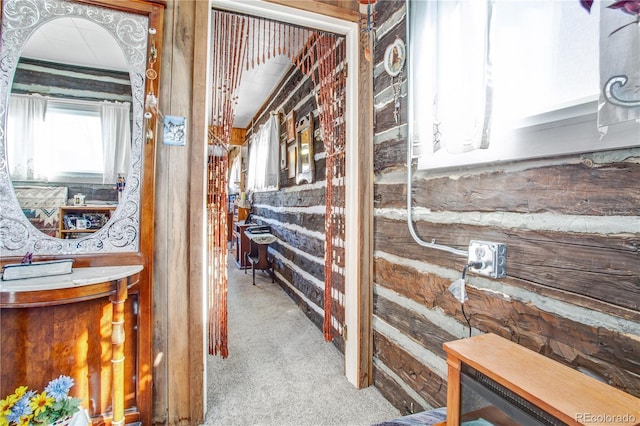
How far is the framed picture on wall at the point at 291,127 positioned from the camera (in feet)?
12.9

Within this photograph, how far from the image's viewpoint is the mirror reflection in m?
1.53

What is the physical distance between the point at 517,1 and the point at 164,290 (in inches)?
83.2

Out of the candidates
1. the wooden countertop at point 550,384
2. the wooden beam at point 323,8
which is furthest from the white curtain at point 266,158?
the wooden countertop at point 550,384

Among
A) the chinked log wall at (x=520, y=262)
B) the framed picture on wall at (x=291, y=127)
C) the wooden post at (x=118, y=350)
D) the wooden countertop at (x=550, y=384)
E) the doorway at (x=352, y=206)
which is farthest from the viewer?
the framed picture on wall at (x=291, y=127)

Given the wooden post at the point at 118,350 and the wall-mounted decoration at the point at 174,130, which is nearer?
the wooden post at the point at 118,350

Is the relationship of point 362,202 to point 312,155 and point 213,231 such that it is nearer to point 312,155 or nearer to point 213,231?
point 213,231

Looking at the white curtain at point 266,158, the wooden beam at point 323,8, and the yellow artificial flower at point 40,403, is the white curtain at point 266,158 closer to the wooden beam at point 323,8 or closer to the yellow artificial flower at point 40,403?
the wooden beam at point 323,8

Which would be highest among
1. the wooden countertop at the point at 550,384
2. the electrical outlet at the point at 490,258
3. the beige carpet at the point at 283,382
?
the electrical outlet at the point at 490,258

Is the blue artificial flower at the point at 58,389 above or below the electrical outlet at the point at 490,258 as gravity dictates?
below

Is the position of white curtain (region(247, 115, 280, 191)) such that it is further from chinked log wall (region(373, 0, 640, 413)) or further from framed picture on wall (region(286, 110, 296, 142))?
chinked log wall (region(373, 0, 640, 413))

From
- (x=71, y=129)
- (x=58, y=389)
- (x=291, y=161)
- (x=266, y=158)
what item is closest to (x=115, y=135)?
(x=71, y=129)

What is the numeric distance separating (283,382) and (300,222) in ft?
6.47

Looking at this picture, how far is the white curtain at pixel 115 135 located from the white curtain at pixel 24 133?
0.27m

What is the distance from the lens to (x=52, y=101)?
1.62 metres
